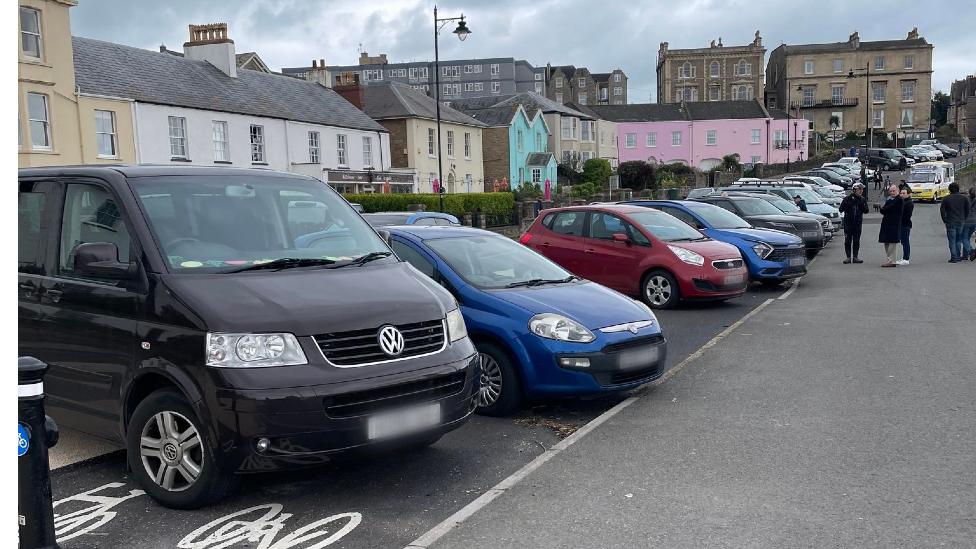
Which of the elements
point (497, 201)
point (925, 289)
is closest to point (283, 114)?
point (497, 201)

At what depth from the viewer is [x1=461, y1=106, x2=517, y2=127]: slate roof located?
2388 inches

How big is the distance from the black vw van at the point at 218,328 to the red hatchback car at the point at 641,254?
780cm

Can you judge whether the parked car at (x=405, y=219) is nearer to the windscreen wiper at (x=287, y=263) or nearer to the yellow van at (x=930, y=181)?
the windscreen wiper at (x=287, y=263)

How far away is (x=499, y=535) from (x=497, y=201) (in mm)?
28793

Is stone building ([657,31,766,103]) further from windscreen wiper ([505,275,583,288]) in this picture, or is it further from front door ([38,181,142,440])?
front door ([38,181,142,440])

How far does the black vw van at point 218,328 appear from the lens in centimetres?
466

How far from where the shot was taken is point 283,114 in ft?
122

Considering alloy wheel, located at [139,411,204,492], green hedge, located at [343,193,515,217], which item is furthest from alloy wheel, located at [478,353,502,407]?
green hedge, located at [343,193,515,217]

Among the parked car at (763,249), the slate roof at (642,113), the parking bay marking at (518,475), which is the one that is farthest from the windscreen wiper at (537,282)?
the slate roof at (642,113)

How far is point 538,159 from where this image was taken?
62.9 meters

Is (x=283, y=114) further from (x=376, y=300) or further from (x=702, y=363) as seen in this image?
(x=376, y=300)

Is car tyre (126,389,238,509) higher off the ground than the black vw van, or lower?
lower

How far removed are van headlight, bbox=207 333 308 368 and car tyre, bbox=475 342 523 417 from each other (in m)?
2.51

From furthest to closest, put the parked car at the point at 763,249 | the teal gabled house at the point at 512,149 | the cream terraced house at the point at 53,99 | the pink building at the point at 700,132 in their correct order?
the pink building at the point at 700,132
the teal gabled house at the point at 512,149
the cream terraced house at the point at 53,99
the parked car at the point at 763,249
